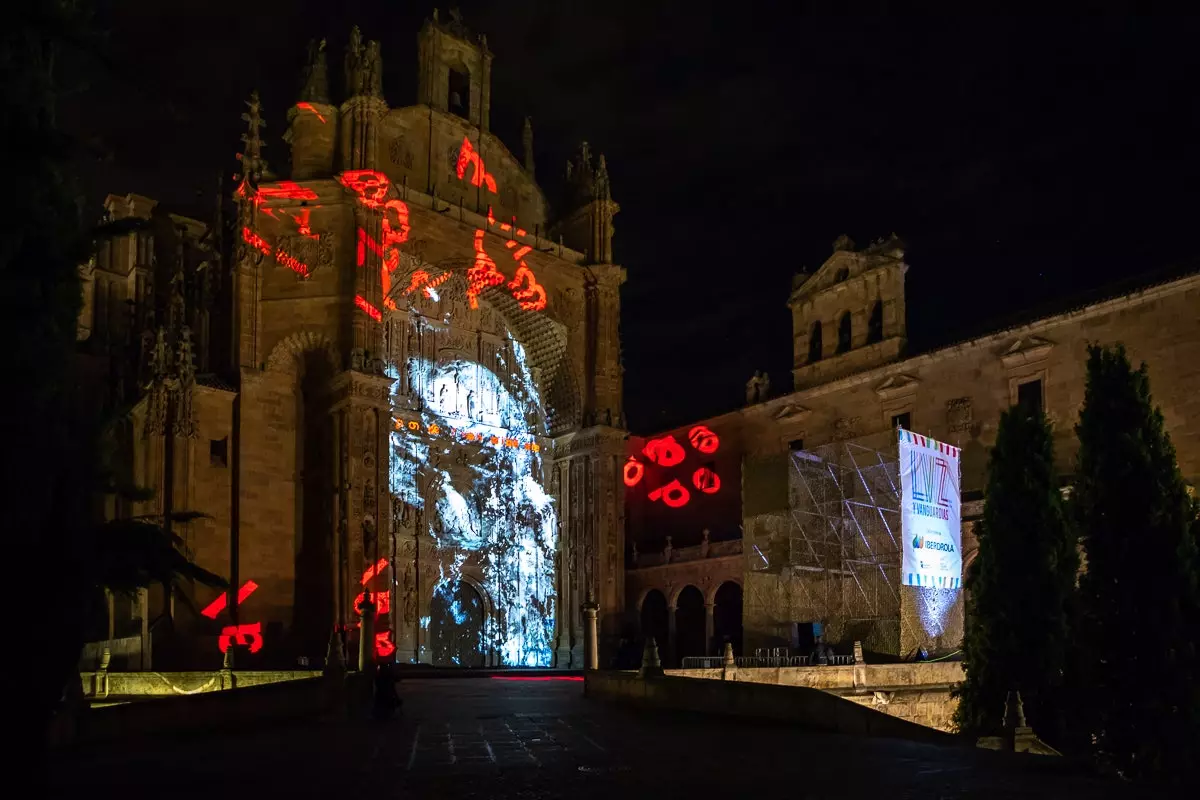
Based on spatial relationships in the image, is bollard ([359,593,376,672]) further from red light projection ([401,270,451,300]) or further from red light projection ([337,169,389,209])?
red light projection ([401,270,451,300])

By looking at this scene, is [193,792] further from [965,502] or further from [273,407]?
[965,502]

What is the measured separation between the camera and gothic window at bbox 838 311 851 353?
127 feet

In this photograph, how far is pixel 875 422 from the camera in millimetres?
36500

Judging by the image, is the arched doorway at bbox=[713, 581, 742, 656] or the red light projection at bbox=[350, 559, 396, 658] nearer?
the red light projection at bbox=[350, 559, 396, 658]

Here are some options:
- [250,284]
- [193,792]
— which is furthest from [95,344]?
[193,792]

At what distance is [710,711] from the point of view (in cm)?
1655

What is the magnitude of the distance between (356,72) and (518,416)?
12.4 meters

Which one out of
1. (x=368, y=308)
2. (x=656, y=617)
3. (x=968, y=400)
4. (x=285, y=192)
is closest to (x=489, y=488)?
(x=368, y=308)

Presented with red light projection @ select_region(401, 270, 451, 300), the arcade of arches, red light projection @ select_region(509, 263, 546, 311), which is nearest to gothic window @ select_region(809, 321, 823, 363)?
the arcade of arches

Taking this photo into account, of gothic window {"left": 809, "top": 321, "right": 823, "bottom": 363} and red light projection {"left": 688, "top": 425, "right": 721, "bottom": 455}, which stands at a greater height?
gothic window {"left": 809, "top": 321, "right": 823, "bottom": 363}

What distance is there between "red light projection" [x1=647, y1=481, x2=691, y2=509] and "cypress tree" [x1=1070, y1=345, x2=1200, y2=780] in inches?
985

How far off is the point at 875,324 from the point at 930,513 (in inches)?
371

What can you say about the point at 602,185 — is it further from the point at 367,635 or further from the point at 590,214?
the point at 367,635

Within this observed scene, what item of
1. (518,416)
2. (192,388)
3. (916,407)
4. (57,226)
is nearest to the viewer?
(57,226)
